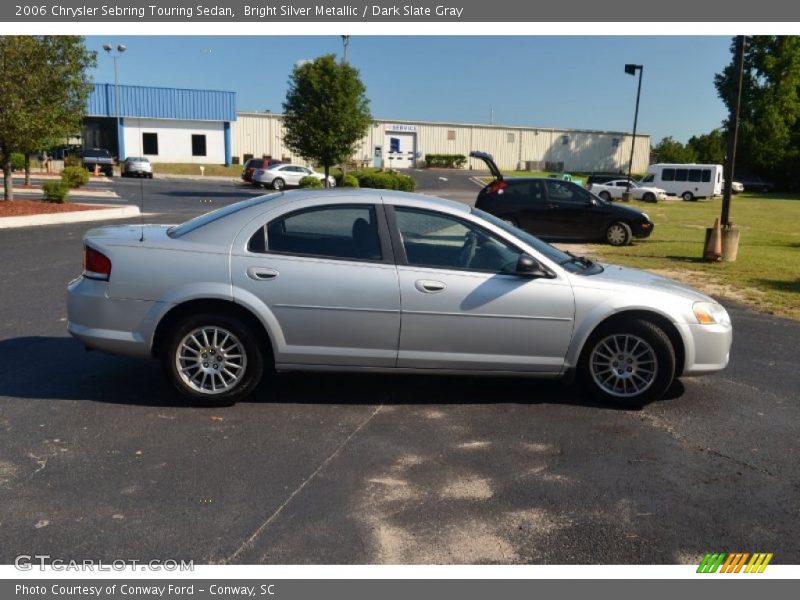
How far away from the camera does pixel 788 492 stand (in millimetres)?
4090

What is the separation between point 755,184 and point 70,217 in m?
55.7

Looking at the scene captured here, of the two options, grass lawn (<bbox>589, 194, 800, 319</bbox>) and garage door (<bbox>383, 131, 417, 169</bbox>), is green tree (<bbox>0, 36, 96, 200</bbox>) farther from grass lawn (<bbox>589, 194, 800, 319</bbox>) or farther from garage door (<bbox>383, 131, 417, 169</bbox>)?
garage door (<bbox>383, 131, 417, 169</bbox>)

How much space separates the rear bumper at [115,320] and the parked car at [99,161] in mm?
42572

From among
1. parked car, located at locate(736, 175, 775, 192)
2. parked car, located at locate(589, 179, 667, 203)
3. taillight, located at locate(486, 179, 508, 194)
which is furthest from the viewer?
parked car, located at locate(736, 175, 775, 192)

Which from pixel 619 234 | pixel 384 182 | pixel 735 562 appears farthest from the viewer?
pixel 384 182

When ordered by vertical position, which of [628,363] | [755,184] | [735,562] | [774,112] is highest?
[774,112]

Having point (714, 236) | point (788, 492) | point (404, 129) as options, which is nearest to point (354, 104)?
point (714, 236)

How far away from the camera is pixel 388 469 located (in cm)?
427

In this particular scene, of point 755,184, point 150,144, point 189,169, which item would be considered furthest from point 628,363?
point 755,184

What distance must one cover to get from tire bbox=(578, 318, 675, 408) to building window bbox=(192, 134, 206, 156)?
55.3 meters

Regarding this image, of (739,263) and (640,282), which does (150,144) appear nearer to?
(739,263)

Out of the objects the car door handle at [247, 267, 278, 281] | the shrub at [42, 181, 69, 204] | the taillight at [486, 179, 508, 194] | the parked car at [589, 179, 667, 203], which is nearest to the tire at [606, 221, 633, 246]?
the taillight at [486, 179, 508, 194]

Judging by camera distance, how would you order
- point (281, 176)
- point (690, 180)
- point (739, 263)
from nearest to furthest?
point (739, 263) → point (281, 176) → point (690, 180)

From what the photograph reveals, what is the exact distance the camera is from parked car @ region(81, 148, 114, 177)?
146ft
